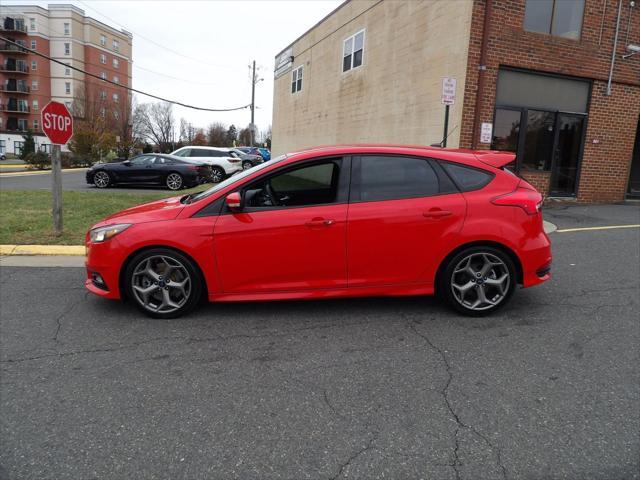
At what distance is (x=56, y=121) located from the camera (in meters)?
7.12

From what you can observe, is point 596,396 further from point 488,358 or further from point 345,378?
point 345,378

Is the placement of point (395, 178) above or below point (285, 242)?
above

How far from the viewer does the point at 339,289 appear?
429 centimetres

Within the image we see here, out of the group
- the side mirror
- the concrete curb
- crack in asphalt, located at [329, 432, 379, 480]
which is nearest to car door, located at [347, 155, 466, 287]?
the side mirror

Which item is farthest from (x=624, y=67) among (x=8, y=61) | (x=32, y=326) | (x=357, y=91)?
(x=8, y=61)

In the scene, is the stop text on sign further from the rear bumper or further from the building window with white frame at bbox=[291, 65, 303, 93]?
the building window with white frame at bbox=[291, 65, 303, 93]

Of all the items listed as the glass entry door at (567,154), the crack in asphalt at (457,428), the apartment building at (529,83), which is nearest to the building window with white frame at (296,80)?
the apartment building at (529,83)

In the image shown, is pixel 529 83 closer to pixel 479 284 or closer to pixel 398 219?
pixel 479 284

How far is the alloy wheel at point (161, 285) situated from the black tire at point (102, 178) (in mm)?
14296

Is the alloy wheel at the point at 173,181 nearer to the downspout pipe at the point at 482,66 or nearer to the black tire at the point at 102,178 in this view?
the black tire at the point at 102,178

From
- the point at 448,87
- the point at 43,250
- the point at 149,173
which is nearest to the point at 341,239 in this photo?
the point at 43,250

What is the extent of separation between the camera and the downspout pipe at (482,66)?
422 inches

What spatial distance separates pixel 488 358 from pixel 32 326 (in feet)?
12.6

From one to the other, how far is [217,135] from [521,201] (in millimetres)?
85025
